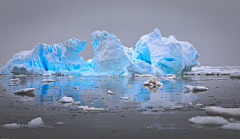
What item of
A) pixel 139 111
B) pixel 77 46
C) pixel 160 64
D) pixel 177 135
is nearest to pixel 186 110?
pixel 139 111

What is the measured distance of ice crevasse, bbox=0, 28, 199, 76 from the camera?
2964 centimetres

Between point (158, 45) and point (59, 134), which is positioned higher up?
point (158, 45)

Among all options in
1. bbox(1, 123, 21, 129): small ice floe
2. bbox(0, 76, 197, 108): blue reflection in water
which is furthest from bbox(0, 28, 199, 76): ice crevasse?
bbox(1, 123, 21, 129): small ice floe

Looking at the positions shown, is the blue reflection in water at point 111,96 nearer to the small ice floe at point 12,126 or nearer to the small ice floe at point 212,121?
the small ice floe at point 212,121

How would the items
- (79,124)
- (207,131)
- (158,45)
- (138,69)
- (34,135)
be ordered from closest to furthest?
(34,135) < (207,131) < (79,124) < (138,69) < (158,45)

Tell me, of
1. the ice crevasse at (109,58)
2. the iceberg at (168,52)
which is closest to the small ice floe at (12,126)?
the ice crevasse at (109,58)

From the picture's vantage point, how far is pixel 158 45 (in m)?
31.8

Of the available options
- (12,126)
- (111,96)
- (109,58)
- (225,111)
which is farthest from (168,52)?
(12,126)

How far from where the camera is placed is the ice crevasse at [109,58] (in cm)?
2964

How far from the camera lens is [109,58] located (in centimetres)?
2922

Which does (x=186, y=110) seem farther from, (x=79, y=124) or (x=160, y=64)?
(x=160, y=64)

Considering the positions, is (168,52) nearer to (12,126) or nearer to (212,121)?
Result: (212,121)

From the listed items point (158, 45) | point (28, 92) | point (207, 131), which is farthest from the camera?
point (158, 45)

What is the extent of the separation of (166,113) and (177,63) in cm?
2607
